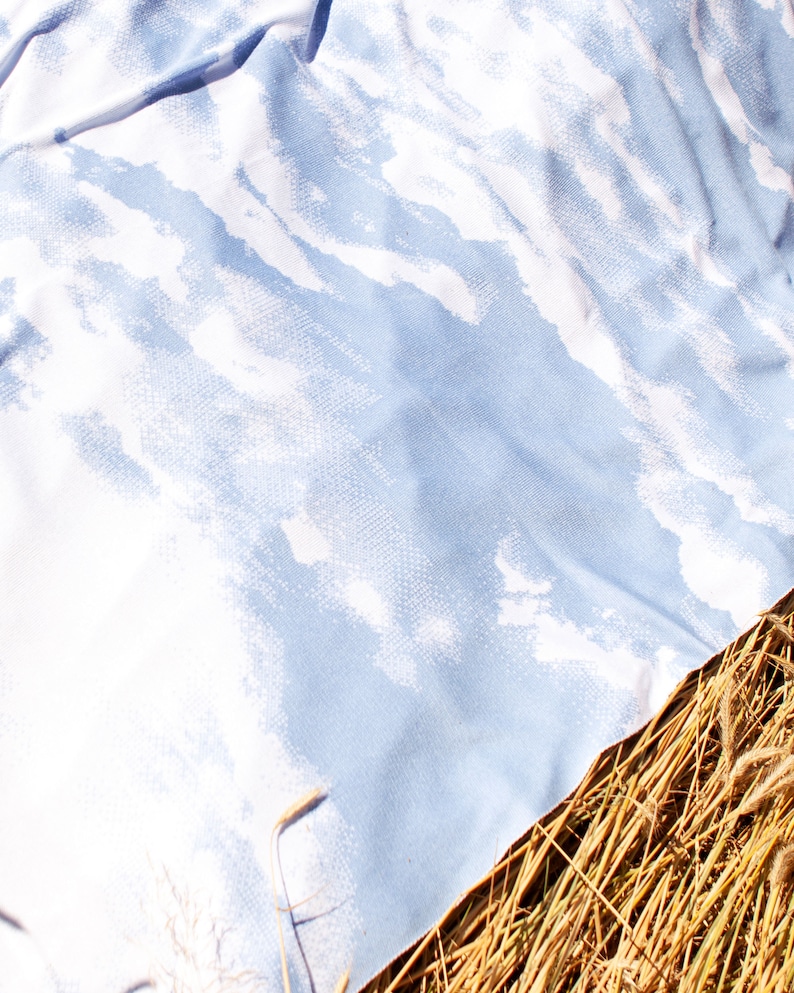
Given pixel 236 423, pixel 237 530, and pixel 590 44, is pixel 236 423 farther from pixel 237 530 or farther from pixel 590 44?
pixel 590 44

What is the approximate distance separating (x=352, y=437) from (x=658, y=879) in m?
0.60

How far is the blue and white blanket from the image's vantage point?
2.45 feet

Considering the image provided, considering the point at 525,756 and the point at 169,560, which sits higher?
the point at 169,560

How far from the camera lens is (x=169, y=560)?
0.83 meters

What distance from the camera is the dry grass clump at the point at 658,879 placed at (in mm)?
776

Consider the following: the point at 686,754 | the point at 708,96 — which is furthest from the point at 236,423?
the point at 708,96

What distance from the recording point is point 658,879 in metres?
0.86

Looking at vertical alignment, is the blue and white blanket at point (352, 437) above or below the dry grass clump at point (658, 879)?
above

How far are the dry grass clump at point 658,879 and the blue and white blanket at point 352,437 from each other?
1.9 inches

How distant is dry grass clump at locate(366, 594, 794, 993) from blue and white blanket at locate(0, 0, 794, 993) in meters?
0.05

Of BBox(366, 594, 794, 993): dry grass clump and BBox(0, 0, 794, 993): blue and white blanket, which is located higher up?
BBox(0, 0, 794, 993): blue and white blanket

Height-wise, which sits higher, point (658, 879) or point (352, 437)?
point (352, 437)

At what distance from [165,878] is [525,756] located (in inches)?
14.6

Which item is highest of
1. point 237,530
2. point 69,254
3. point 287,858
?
point 69,254
